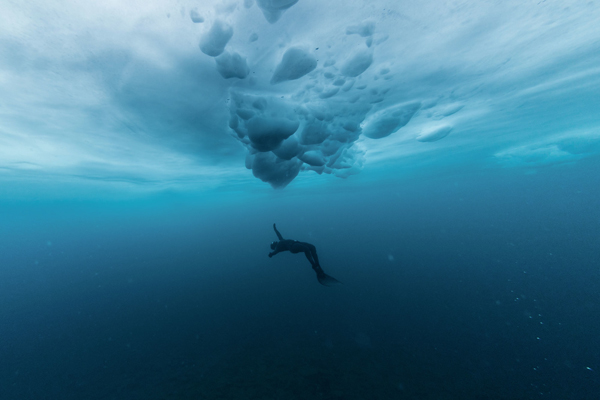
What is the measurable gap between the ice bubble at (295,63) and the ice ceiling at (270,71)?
3 cm

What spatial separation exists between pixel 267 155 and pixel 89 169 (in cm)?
A: 1692

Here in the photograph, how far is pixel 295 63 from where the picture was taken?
4.84m

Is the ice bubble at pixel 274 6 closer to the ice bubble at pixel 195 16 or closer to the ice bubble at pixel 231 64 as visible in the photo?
the ice bubble at pixel 195 16

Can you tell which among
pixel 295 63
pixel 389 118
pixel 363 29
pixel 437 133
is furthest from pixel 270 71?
pixel 437 133

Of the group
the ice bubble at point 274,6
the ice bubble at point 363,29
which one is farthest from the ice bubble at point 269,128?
the ice bubble at point 274,6

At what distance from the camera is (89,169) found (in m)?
15.7

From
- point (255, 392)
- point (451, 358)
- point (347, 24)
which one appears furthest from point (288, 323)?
point (347, 24)

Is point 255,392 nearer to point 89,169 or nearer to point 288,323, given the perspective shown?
point 288,323

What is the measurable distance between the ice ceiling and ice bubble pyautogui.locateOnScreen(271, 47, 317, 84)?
0.03 metres

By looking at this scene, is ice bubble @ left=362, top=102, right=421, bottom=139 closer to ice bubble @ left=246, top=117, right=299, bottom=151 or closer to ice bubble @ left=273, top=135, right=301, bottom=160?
ice bubble @ left=273, top=135, right=301, bottom=160

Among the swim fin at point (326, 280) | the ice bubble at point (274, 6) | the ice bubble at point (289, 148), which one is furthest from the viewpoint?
the ice bubble at point (289, 148)

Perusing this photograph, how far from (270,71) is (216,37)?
6.38 feet

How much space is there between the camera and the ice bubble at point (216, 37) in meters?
3.85

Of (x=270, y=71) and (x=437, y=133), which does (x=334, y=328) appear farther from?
(x=437, y=133)
